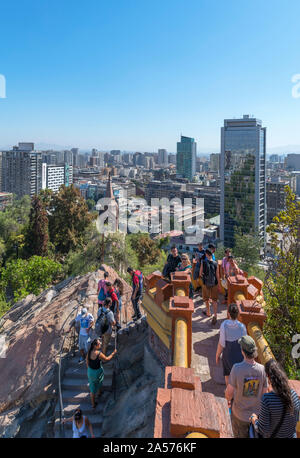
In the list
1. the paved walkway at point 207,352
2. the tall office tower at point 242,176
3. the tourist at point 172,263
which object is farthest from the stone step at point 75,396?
the tall office tower at point 242,176

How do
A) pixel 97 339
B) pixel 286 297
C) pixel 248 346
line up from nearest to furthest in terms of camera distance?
pixel 248 346 < pixel 97 339 < pixel 286 297

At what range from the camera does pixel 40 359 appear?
7.66 metres

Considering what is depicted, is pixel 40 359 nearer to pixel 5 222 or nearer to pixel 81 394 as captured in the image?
pixel 81 394

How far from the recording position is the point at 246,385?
306 cm

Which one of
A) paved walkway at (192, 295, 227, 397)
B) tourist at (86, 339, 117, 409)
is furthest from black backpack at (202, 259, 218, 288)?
tourist at (86, 339, 117, 409)

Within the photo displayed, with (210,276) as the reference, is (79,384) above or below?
below

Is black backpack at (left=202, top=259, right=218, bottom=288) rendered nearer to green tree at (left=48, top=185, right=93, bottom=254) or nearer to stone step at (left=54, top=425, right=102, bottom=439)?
stone step at (left=54, top=425, right=102, bottom=439)

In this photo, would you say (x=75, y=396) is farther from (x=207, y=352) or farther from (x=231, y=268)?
(x=231, y=268)

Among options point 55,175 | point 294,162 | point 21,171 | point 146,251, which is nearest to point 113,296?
point 146,251

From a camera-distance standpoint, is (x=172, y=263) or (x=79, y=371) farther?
(x=79, y=371)

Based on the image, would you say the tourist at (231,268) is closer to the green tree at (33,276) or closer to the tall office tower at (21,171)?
the green tree at (33,276)

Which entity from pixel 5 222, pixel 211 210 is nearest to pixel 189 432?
pixel 5 222

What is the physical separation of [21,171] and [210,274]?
98.3 metres

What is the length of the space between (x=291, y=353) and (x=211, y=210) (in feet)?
320
